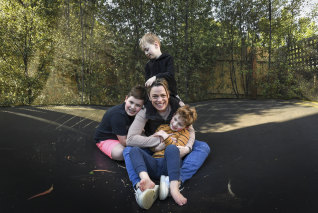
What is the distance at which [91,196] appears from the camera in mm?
1026

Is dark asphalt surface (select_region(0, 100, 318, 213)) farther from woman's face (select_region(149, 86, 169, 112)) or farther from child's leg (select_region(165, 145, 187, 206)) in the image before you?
woman's face (select_region(149, 86, 169, 112))

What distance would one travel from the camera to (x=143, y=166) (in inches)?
40.8

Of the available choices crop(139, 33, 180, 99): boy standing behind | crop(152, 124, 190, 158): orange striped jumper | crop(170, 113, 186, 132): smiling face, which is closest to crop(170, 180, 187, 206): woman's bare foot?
crop(152, 124, 190, 158): orange striped jumper

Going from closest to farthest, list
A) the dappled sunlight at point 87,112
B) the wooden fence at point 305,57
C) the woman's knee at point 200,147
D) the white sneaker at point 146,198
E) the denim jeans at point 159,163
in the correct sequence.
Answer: the white sneaker at point 146,198 → the denim jeans at point 159,163 → the woman's knee at point 200,147 → the dappled sunlight at point 87,112 → the wooden fence at point 305,57

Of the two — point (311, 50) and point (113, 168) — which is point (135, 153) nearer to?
point (113, 168)

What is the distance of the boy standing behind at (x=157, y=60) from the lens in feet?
4.88

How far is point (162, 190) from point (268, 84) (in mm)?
3759

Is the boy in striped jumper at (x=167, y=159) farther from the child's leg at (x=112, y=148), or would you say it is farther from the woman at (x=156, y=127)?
the child's leg at (x=112, y=148)

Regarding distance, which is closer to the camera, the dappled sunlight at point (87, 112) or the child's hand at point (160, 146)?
the child's hand at point (160, 146)

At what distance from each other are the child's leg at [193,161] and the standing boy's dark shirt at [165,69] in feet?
1.32

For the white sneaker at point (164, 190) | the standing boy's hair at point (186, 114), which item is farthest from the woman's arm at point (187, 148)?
the white sneaker at point (164, 190)

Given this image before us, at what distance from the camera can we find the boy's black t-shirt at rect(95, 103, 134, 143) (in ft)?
4.43

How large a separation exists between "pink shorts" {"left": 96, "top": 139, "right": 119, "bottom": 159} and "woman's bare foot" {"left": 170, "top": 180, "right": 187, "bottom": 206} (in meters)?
0.51

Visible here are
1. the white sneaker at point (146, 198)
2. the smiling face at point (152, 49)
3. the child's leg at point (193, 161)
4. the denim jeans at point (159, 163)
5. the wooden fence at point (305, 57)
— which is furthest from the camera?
the wooden fence at point (305, 57)
